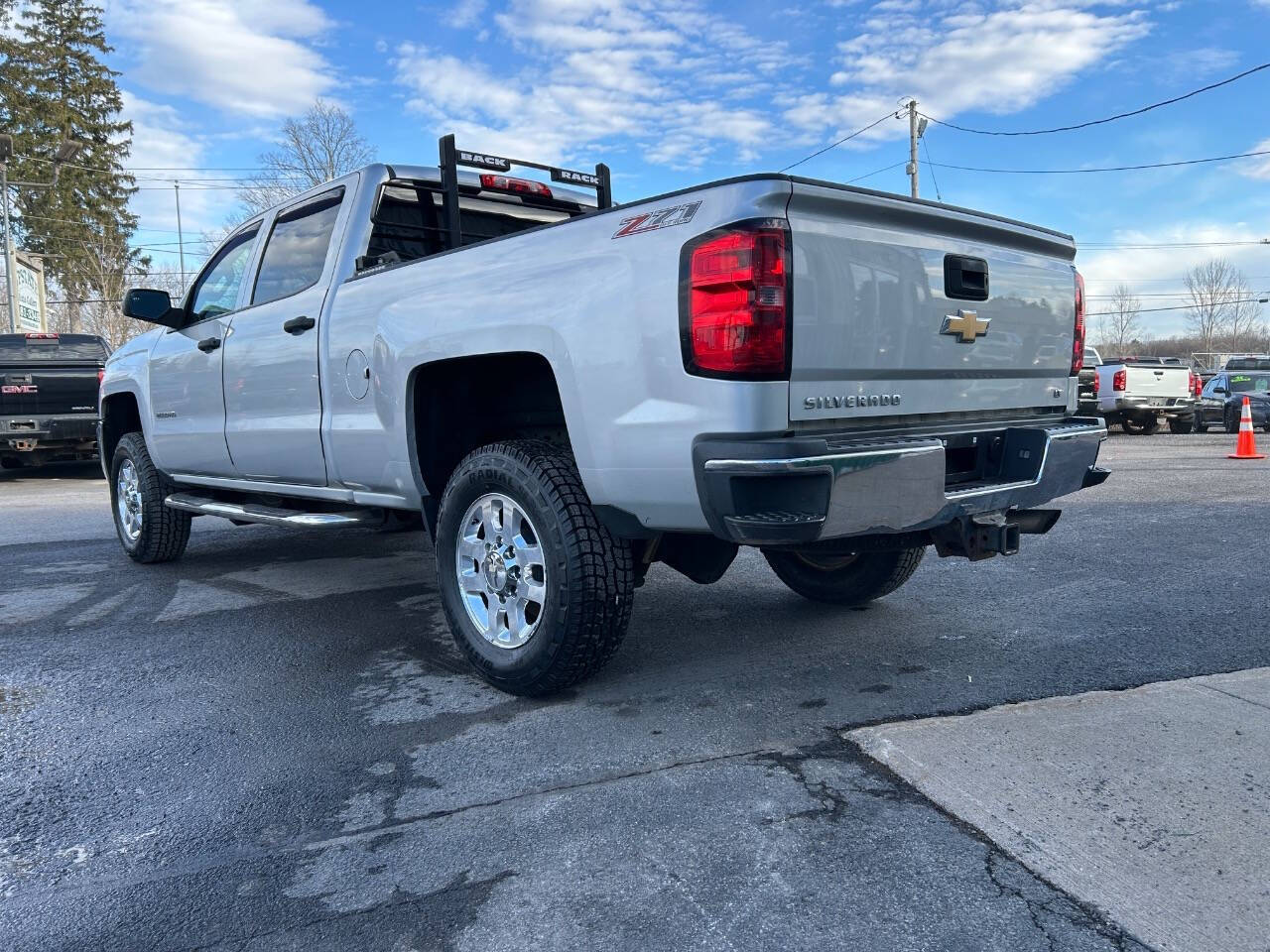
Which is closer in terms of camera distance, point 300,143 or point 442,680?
point 442,680

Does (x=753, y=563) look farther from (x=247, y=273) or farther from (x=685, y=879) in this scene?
Result: (x=685, y=879)

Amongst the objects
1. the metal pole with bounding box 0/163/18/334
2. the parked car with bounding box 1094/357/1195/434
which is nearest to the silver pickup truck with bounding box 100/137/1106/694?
the parked car with bounding box 1094/357/1195/434

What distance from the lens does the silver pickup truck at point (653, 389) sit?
110 inches

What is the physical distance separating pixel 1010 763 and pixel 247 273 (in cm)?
459

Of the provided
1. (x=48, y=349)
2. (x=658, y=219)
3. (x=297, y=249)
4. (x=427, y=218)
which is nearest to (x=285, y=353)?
(x=297, y=249)

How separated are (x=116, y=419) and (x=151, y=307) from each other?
1.69 m

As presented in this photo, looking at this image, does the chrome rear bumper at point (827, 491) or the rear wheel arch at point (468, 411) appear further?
the rear wheel arch at point (468, 411)

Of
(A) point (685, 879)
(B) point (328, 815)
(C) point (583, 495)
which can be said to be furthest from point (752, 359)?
(B) point (328, 815)

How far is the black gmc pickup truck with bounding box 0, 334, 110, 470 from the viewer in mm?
11766

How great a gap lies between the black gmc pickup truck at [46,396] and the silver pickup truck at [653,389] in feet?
28.0

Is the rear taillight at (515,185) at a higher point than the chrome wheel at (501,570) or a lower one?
higher

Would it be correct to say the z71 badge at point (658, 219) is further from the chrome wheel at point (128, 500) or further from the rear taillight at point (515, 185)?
the chrome wheel at point (128, 500)

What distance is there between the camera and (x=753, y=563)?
5965 millimetres

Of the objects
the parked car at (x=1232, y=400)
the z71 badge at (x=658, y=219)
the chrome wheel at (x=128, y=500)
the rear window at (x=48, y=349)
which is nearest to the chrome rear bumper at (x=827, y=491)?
the z71 badge at (x=658, y=219)
